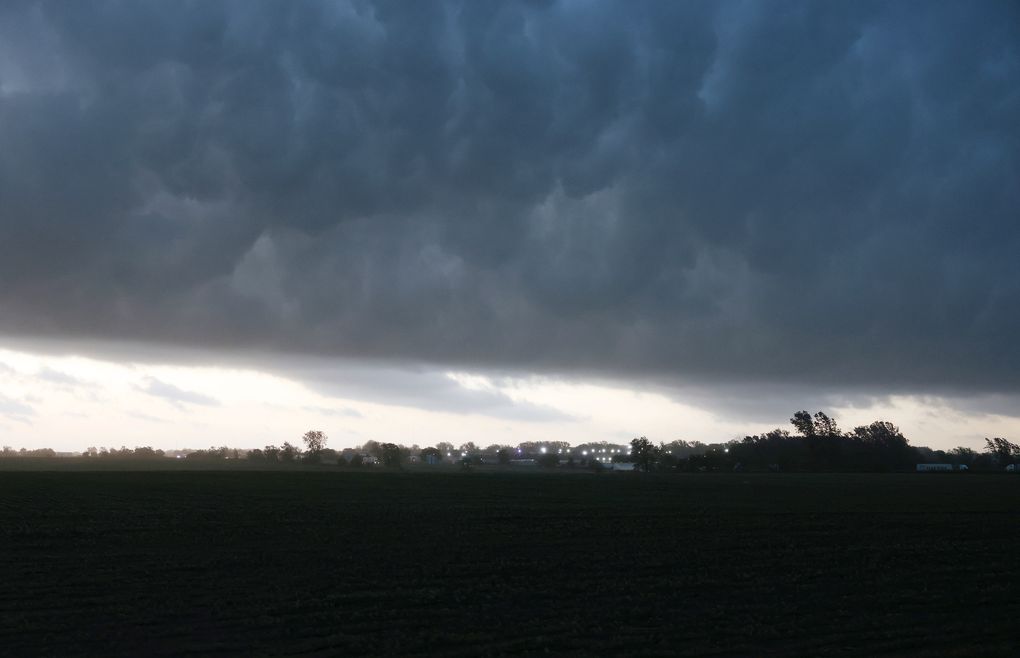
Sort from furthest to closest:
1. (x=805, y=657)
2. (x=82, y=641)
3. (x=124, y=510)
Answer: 1. (x=124, y=510)
2. (x=82, y=641)
3. (x=805, y=657)

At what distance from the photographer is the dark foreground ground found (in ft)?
57.1

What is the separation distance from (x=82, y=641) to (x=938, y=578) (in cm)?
2469

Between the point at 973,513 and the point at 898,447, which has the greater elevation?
the point at 898,447

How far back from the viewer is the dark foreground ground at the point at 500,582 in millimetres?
17391

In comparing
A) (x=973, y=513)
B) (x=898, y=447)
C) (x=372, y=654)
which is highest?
(x=898, y=447)

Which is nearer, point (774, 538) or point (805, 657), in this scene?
point (805, 657)

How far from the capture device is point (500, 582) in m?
24.4

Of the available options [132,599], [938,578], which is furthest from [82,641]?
[938,578]

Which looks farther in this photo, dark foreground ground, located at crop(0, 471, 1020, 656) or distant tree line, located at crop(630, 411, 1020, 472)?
distant tree line, located at crop(630, 411, 1020, 472)

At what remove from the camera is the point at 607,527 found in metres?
41.3

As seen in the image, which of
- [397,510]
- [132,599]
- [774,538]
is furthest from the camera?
[397,510]

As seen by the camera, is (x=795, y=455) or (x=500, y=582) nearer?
(x=500, y=582)

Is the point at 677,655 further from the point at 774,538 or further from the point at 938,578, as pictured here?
Result: the point at 774,538

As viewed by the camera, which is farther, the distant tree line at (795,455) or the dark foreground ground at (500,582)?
the distant tree line at (795,455)
